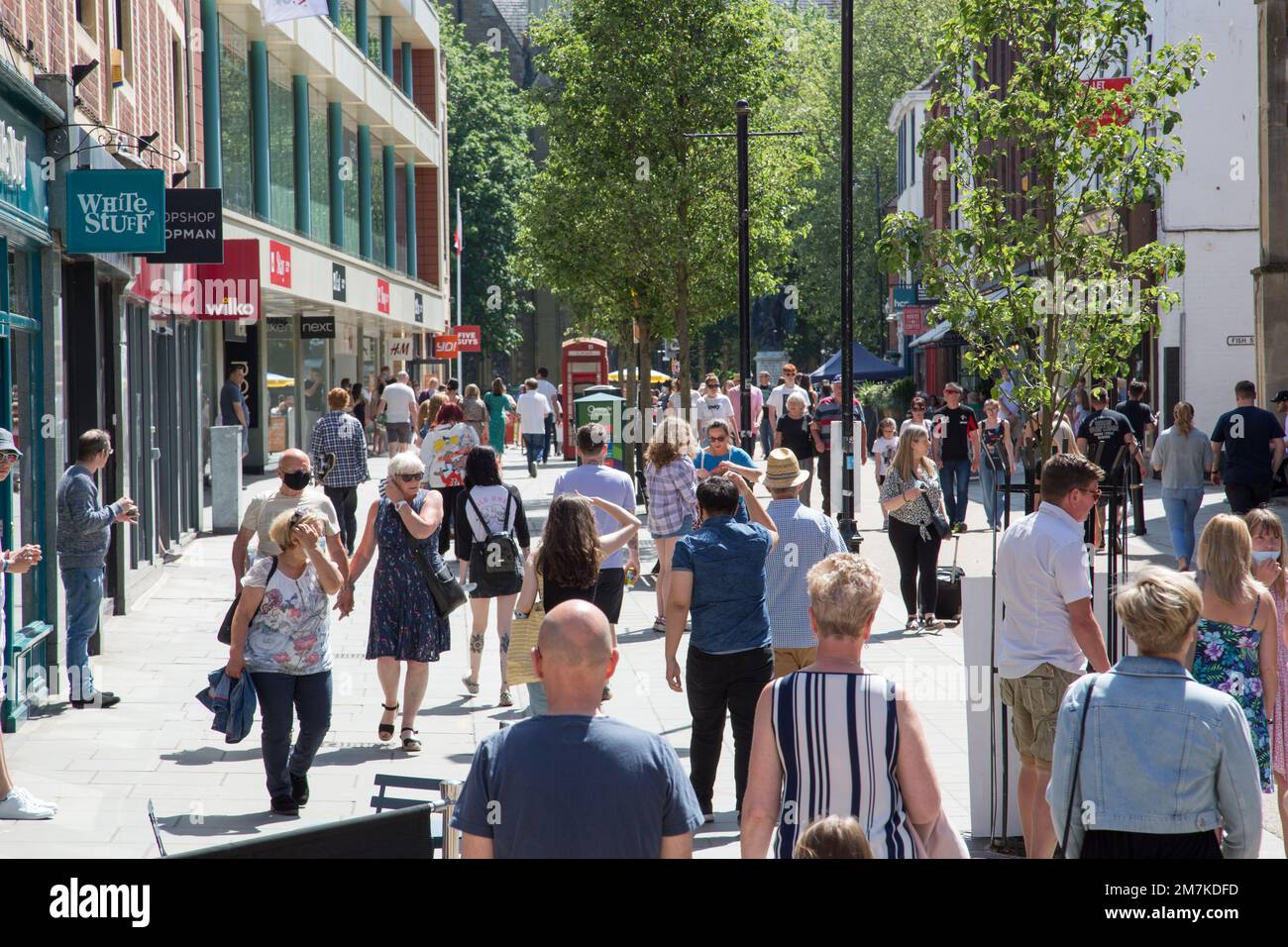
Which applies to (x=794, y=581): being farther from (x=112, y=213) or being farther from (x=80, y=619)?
(x=112, y=213)

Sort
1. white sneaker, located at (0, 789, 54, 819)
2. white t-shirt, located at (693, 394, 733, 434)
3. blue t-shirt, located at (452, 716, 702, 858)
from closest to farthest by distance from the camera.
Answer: blue t-shirt, located at (452, 716, 702, 858), white sneaker, located at (0, 789, 54, 819), white t-shirt, located at (693, 394, 733, 434)

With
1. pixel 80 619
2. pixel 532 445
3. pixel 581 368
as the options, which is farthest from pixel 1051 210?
pixel 581 368

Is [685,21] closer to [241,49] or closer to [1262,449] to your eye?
[241,49]

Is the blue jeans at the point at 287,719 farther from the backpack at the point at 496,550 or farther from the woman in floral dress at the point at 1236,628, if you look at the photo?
the woman in floral dress at the point at 1236,628

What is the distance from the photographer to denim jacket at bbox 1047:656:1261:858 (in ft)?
14.3

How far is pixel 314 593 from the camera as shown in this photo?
785 centimetres

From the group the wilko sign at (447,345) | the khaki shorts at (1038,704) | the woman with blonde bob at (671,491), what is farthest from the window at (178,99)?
the wilko sign at (447,345)

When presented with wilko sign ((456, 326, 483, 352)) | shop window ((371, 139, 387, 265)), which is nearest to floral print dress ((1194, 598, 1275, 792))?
shop window ((371, 139, 387, 265))

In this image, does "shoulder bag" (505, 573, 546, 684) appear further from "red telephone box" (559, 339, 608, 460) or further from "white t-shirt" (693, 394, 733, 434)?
"red telephone box" (559, 339, 608, 460)

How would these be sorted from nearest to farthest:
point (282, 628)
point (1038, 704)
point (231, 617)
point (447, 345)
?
point (1038, 704) < point (282, 628) < point (231, 617) < point (447, 345)

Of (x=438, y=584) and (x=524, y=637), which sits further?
(x=438, y=584)

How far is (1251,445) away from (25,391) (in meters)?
11.1

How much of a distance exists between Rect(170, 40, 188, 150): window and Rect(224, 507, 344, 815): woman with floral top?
46.6 ft

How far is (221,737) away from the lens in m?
9.56
